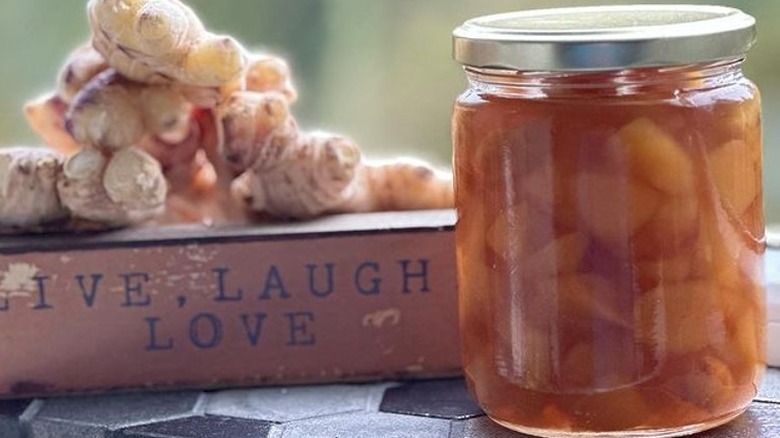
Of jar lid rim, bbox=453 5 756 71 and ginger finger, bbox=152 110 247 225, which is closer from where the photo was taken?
jar lid rim, bbox=453 5 756 71

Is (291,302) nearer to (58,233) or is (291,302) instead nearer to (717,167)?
(58,233)

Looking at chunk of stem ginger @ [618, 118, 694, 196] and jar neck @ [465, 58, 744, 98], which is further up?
jar neck @ [465, 58, 744, 98]

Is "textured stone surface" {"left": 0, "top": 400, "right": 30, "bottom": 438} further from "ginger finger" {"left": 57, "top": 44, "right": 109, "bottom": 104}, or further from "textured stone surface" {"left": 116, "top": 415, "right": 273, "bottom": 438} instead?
"ginger finger" {"left": 57, "top": 44, "right": 109, "bottom": 104}

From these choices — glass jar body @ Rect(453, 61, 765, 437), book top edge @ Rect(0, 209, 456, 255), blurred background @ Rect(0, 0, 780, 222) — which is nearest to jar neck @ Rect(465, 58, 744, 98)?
glass jar body @ Rect(453, 61, 765, 437)

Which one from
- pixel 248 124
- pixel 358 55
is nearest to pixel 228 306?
pixel 248 124

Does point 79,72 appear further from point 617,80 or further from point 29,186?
point 617,80
